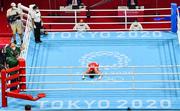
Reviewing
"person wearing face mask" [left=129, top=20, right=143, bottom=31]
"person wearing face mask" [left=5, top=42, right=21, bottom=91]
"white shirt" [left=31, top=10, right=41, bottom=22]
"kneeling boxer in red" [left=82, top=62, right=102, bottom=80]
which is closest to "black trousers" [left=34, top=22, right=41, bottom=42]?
"white shirt" [left=31, top=10, right=41, bottom=22]

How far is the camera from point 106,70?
15758 millimetres

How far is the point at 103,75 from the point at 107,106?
4.40 ft

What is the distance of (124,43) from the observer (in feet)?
56.5

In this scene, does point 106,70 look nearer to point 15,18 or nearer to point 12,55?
point 12,55

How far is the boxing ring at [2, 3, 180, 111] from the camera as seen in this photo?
46.9 ft

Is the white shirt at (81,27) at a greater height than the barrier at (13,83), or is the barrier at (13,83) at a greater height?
the white shirt at (81,27)

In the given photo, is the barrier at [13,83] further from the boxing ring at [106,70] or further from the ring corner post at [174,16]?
the ring corner post at [174,16]

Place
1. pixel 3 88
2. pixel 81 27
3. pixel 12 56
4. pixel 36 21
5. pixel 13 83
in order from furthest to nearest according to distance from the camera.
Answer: pixel 81 27, pixel 36 21, pixel 12 56, pixel 13 83, pixel 3 88

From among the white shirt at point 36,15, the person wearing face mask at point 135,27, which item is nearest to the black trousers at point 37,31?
the white shirt at point 36,15

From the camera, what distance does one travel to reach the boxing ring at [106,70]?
14.3 m

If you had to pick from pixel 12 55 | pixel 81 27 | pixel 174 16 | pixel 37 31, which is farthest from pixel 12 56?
pixel 174 16

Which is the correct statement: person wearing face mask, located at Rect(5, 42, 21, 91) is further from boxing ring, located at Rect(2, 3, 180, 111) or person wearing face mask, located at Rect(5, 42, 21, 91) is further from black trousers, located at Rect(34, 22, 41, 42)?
black trousers, located at Rect(34, 22, 41, 42)

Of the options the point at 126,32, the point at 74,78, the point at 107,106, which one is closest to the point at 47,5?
the point at 126,32

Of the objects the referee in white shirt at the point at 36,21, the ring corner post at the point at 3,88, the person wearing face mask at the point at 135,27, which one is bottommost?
the ring corner post at the point at 3,88
